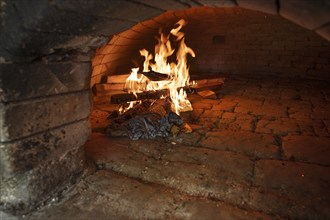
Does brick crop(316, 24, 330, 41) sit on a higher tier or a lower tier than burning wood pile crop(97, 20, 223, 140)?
higher

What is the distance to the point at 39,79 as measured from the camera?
2016 mm

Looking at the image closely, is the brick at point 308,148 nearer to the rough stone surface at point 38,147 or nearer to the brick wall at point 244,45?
the rough stone surface at point 38,147

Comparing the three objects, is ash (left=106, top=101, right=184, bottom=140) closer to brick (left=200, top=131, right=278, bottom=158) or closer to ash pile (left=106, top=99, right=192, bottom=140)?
ash pile (left=106, top=99, right=192, bottom=140)

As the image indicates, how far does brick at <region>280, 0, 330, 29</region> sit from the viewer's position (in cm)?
131

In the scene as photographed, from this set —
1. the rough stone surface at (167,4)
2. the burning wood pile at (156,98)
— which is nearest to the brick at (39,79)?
the rough stone surface at (167,4)

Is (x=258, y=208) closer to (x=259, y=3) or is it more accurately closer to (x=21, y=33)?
(x=259, y=3)

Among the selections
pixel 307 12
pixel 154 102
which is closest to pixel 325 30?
pixel 307 12

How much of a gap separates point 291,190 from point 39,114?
8.18 ft

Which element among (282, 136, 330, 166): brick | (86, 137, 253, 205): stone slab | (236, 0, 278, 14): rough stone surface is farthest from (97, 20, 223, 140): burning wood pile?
(236, 0, 278, 14): rough stone surface

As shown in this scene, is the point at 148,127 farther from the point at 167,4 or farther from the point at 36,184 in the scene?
the point at 167,4

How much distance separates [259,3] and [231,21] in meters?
7.56

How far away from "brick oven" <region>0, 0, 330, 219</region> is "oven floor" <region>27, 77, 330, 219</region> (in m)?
0.01

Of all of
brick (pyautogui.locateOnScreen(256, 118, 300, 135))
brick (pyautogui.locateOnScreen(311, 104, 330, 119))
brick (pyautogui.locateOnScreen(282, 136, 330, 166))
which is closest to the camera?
brick (pyautogui.locateOnScreen(282, 136, 330, 166))

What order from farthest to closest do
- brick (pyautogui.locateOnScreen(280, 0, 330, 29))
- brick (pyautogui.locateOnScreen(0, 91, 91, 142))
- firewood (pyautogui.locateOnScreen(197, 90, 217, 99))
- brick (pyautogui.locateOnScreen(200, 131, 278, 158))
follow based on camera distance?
firewood (pyautogui.locateOnScreen(197, 90, 217, 99))
brick (pyautogui.locateOnScreen(200, 131, 278, 158))
brick (pyautogui.locateOnScreen(0, 91, 91, 142))
brick (pyautogui.locateOnScreen(280, 0, 330, 29))
